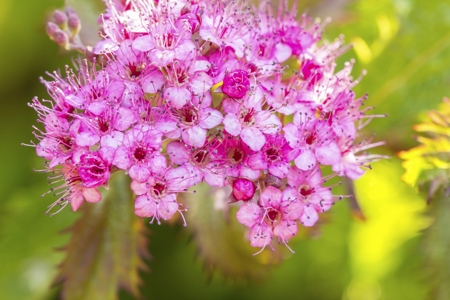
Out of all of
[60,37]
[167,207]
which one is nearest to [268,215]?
[167,207]

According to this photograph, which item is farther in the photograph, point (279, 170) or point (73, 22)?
point (73, 22)

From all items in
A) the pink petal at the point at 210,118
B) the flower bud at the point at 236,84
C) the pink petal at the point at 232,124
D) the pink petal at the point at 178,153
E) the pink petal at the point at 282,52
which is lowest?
the pink petal at the point at 178,153

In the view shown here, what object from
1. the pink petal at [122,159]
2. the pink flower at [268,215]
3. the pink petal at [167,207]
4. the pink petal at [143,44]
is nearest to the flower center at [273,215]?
the pink flower at [268,215]

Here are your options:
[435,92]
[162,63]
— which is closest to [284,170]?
[162,63]

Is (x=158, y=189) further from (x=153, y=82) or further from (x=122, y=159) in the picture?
(x=153, y=82)

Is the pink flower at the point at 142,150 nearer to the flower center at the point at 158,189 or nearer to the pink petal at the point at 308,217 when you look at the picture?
the flower center at the point at 158,189
